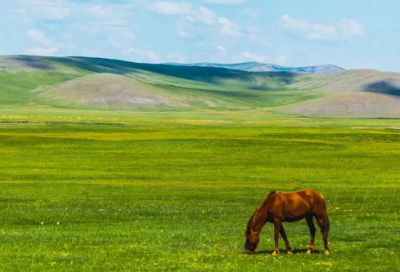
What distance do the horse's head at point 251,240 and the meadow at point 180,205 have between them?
1.45ft

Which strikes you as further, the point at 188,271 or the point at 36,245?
the point at 36,245

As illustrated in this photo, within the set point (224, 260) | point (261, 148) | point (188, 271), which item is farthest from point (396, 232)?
point (261, 148)

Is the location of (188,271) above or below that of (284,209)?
below

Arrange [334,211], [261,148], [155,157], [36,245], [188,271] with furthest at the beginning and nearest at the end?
[261,148] < [155,157] < [334,211] < [36,245] < [188,271]

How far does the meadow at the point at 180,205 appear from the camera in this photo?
80.1 ft

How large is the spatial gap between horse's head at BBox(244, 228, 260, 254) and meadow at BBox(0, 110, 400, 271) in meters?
0.44

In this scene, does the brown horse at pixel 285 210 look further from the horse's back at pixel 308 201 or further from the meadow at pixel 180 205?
the meadow at pixel 180 205

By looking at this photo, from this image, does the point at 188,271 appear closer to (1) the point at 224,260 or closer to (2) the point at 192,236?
(1) the point at 224,260

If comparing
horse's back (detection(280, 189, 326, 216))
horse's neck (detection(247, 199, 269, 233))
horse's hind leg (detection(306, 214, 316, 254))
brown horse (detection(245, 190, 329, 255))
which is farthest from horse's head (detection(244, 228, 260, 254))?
horse's hind leg (detection(306, 214, 316, 254))

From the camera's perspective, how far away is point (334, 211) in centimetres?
3903

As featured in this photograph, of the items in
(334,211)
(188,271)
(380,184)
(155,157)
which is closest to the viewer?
(188,271)

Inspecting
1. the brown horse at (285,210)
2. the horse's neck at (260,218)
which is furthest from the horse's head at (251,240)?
the horse's neck at (260,218)

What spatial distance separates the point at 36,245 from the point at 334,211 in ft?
56.4

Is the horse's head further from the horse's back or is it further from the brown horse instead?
the horse's back
